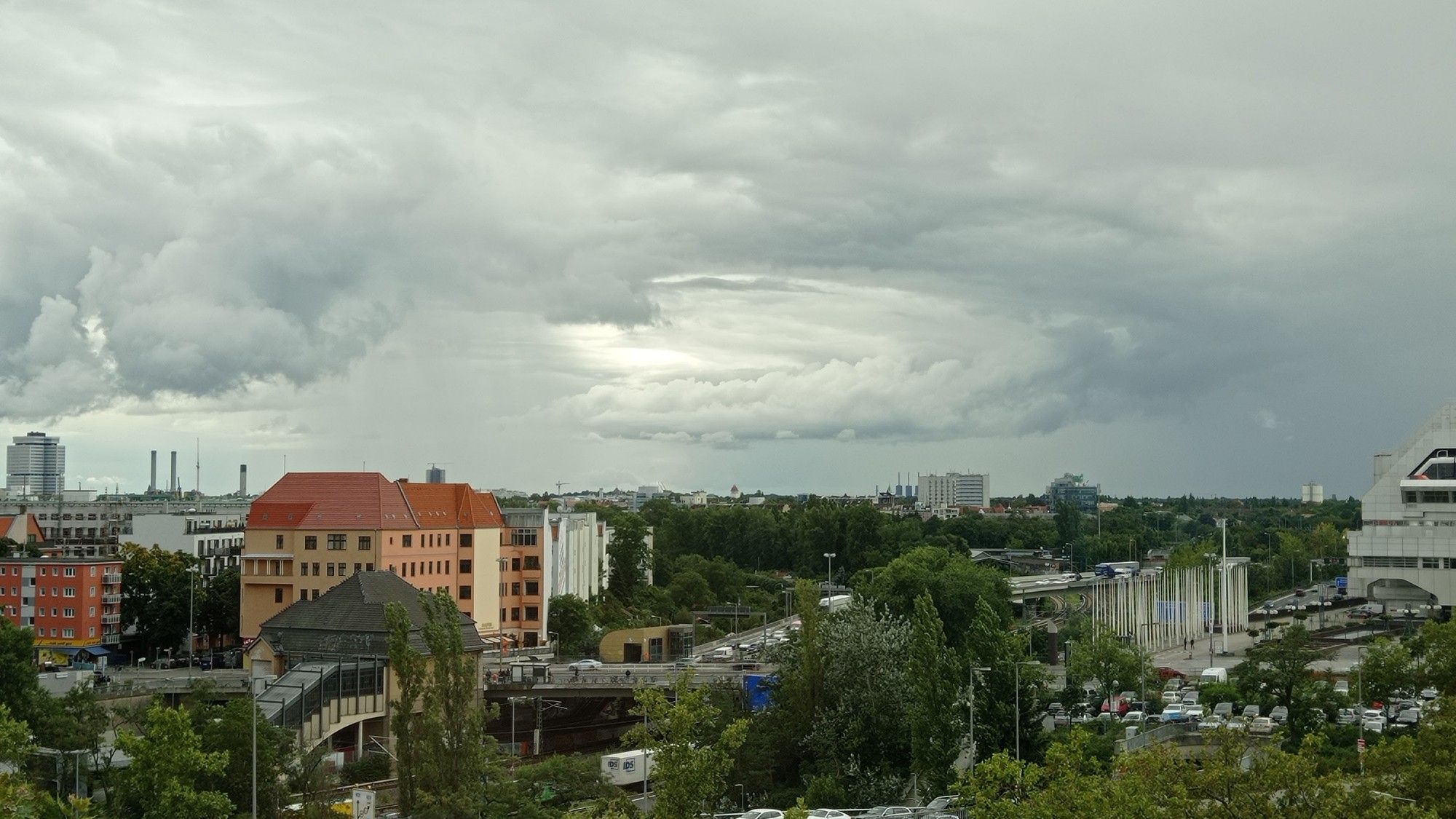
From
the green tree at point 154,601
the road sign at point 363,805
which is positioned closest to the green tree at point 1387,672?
the road sign at point 363,805

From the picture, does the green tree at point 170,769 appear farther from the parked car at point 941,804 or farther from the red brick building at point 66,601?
the red brick building at point 66,601

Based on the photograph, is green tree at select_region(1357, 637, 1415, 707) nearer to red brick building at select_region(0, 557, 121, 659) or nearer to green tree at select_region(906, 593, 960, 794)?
green tree at select_region(906, 593, 960, 794)

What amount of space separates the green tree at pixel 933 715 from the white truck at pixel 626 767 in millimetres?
13686

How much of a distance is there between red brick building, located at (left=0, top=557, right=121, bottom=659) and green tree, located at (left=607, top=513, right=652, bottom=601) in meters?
44.7

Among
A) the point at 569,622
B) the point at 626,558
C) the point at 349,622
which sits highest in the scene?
the point at 626,558

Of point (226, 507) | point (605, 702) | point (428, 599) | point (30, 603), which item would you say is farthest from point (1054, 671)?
point (226, 507)

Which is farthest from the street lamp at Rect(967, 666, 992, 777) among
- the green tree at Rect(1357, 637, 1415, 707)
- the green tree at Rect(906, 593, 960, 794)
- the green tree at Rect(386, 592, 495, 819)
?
the green tree at Rect(1357, 637, 1415, 707)

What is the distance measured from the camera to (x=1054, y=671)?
9594 cm

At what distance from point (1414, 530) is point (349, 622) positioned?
307 feet

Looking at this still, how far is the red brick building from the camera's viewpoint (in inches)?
3969

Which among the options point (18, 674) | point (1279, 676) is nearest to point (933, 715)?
point (1279, 676)

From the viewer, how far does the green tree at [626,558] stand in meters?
132

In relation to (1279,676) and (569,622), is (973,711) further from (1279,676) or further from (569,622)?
(569,622)

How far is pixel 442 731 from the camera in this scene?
Result: 44.6 meters
